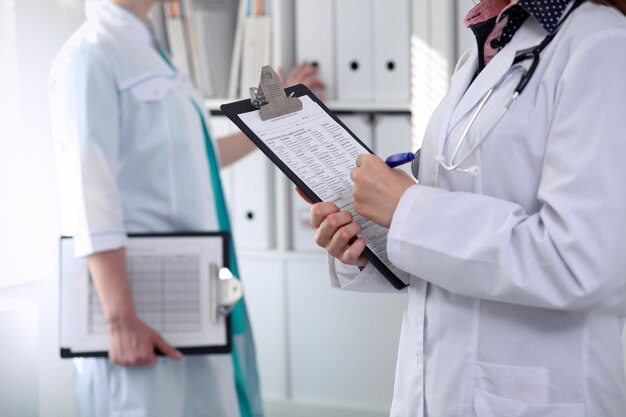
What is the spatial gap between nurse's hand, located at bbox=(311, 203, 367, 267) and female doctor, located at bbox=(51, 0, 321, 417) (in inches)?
30.4

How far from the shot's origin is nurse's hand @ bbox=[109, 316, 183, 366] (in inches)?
66.7

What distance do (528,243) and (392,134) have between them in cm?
159

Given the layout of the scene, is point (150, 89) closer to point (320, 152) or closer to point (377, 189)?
point (320, 152)

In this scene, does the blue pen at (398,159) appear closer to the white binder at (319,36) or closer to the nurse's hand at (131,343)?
the nurse's hand at (131,343)

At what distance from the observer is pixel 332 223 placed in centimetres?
100

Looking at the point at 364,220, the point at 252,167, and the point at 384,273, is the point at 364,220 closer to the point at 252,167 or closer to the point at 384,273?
the point at 384,273

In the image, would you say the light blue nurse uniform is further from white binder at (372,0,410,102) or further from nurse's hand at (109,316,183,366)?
white binder at (372,0,410,102)

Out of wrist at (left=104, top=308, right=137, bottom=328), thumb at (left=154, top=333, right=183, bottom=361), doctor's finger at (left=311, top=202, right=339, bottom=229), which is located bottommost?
thumb at (left=154, top=333, right=183, bottom=361)

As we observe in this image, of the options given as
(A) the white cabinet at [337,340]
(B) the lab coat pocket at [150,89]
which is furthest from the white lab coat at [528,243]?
(A) the white cabinet at [337,340]

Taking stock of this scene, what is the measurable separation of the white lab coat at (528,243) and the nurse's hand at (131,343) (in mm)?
806

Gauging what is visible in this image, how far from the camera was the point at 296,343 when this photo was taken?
103 inches

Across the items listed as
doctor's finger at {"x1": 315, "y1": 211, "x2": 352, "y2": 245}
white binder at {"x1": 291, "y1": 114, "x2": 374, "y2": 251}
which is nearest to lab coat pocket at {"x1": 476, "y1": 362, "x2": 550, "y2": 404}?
doctor's finger at {"x1": 315, "y1": 211, "x2": 352, "y2": 245}

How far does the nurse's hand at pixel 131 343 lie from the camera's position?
1.70 m

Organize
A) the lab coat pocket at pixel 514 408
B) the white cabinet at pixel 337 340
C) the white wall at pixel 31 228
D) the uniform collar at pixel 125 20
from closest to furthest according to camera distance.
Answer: the lab coat pocket at pixel 514 408
the uniform collar at pixel 125 20
the white wall at pixel 31 228
the white cabinet at pixel 337 340
